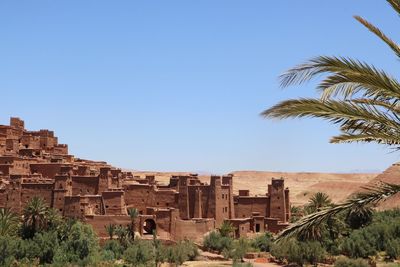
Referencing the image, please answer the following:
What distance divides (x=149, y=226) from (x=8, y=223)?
30.2 ft

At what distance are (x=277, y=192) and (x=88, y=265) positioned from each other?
15.5m

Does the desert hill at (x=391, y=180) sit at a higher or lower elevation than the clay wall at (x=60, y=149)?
lower

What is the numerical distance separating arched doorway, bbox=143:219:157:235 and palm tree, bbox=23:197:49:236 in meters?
6.53

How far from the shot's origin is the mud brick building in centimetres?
3388

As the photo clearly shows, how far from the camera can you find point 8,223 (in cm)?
3092

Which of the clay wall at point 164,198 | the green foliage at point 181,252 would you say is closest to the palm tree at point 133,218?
the green foliage at point 181,252

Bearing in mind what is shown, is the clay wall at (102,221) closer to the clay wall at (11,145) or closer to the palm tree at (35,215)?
the palm tree at (35,215)

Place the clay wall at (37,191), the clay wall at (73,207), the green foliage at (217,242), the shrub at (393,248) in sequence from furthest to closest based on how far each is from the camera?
1. the green foliage at (217,242)
2. the clay wall at (37,191)
3. the clay wall at (73,207)
4. the shrub at (393,248)

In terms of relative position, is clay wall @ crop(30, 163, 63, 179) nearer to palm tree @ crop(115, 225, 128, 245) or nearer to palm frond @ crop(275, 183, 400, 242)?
palm tree @ crop(115, 225, 128, 245)

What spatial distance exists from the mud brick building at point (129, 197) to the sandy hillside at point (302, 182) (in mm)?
27541

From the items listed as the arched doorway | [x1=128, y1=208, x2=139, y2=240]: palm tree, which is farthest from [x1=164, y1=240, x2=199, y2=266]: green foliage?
the arched doorway

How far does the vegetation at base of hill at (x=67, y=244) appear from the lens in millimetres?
29750

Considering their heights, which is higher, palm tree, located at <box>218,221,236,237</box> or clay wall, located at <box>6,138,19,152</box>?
Result: clay wall, located at <box>6,138,19,152</box>

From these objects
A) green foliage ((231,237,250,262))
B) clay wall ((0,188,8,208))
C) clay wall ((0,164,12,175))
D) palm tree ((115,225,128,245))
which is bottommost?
green foliage ((231,237,250,262))
